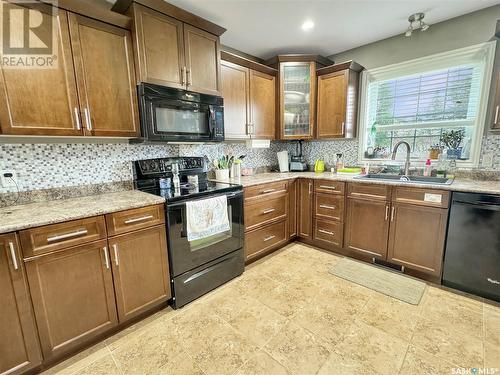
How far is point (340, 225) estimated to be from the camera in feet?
8.95

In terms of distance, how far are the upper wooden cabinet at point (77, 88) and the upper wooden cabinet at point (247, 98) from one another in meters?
1.02

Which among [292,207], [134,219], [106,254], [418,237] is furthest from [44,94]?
[418,237]

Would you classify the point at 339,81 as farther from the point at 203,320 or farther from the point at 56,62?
the point at 203,320

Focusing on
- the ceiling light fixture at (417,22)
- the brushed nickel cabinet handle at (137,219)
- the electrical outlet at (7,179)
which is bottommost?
the brushed nickel cabinet handle at (137,219)

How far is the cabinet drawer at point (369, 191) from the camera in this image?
234cm

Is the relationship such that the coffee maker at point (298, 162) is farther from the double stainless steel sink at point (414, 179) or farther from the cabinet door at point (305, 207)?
the double stainless steel sink at point (414, 179)

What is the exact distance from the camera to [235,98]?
8.64 feet

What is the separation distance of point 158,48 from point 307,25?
154 centimetres

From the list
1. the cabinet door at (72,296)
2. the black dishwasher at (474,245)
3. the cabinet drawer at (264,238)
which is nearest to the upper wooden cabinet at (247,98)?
the cabinet drawer at (264,238)

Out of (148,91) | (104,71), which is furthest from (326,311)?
(104,71)

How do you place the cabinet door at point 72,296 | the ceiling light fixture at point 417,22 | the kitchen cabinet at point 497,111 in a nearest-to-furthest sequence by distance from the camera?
the cabinet door at point 72,296
the kitchen cabinet at point 497,111
the ceiling light fixture at point 417,22

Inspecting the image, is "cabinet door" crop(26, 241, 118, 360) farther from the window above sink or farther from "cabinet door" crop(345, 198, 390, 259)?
the window above sink

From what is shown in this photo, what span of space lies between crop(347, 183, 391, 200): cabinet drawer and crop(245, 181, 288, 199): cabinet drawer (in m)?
0.76

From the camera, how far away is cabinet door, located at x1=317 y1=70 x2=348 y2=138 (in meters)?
2.87
